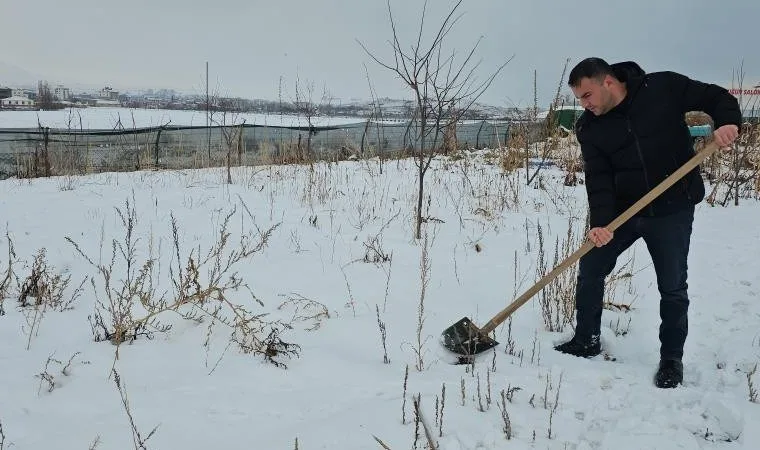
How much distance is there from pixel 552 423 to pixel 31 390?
239 centimetres

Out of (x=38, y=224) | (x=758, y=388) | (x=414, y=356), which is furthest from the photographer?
(x=38, y=224)

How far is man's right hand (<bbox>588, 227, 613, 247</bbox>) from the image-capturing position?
244 centimetres

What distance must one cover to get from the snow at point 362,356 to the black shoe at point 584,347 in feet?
0.26

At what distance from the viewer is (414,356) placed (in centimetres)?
283

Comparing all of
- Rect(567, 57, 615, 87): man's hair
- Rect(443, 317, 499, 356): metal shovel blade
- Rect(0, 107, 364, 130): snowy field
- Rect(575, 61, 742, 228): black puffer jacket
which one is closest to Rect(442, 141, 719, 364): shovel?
Rect(443, 317, 499, 356): metal shovel blade

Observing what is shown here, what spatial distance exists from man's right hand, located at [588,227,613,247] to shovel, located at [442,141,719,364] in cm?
3

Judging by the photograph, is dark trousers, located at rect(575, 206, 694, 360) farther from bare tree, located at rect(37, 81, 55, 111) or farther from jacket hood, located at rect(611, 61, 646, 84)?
bare tree, located at rect(37, 81, 55, 111)

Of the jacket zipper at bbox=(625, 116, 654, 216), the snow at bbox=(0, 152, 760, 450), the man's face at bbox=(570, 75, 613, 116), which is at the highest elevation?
the man's face at bbox=(570, 75, 613, 116)

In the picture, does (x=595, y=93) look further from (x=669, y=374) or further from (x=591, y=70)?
(x=669, y=374)

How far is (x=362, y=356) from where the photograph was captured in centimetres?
282

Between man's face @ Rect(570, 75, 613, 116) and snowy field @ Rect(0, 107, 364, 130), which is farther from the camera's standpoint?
snowy field @ Rect(0, 107, 364, 130)

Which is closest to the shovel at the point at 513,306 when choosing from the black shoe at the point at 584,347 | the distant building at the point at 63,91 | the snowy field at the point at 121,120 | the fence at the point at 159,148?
A: the black shoe at the point at 584,347

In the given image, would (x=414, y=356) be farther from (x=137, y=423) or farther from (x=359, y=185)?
(x=359, y=185)

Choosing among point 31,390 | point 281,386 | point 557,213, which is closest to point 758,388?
point 281,386
